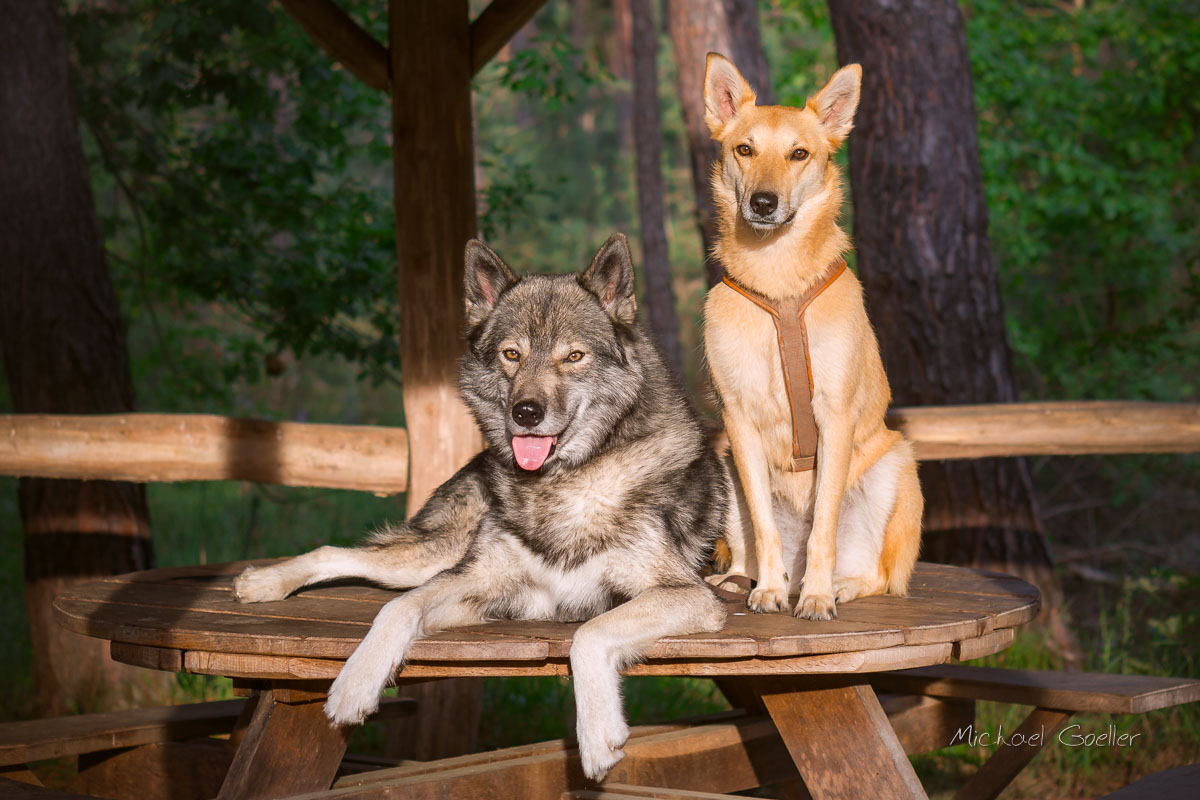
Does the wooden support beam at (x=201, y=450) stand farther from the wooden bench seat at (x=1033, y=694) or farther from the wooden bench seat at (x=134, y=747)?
the wooden bench seat at (x=1033, y=694)

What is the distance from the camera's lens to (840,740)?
9.23ft

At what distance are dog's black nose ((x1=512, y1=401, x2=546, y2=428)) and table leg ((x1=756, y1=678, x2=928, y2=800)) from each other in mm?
977

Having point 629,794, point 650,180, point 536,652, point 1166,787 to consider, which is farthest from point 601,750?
point 650,180

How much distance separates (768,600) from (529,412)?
0.86 m

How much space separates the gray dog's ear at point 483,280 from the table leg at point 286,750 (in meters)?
1.24

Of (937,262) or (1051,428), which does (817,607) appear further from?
(937,262)

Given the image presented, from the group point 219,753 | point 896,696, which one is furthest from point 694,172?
point 219,753

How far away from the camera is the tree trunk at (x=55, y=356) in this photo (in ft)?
19.5

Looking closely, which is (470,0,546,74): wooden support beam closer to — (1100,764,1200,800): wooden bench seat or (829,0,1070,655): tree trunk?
(829,0,1070,655): tree trunk

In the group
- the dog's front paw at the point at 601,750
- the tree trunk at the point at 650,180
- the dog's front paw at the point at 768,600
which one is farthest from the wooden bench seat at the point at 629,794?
the tree trunk at the point at 650,180

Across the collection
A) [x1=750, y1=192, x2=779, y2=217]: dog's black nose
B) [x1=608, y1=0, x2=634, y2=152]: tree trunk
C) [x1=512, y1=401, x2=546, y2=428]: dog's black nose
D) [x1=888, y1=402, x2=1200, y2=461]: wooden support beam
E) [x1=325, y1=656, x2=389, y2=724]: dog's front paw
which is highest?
[x1=608, y1=0, x2=634, y2=152]: tree trunk

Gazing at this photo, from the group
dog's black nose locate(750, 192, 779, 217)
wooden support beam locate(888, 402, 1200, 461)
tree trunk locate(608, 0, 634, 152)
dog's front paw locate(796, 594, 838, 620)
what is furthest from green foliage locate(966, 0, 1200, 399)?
tree trunk locate(608, 0, 634, 152)

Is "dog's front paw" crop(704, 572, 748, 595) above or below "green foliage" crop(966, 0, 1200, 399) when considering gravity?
below

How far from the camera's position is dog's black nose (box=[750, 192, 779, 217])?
10.4 ft
